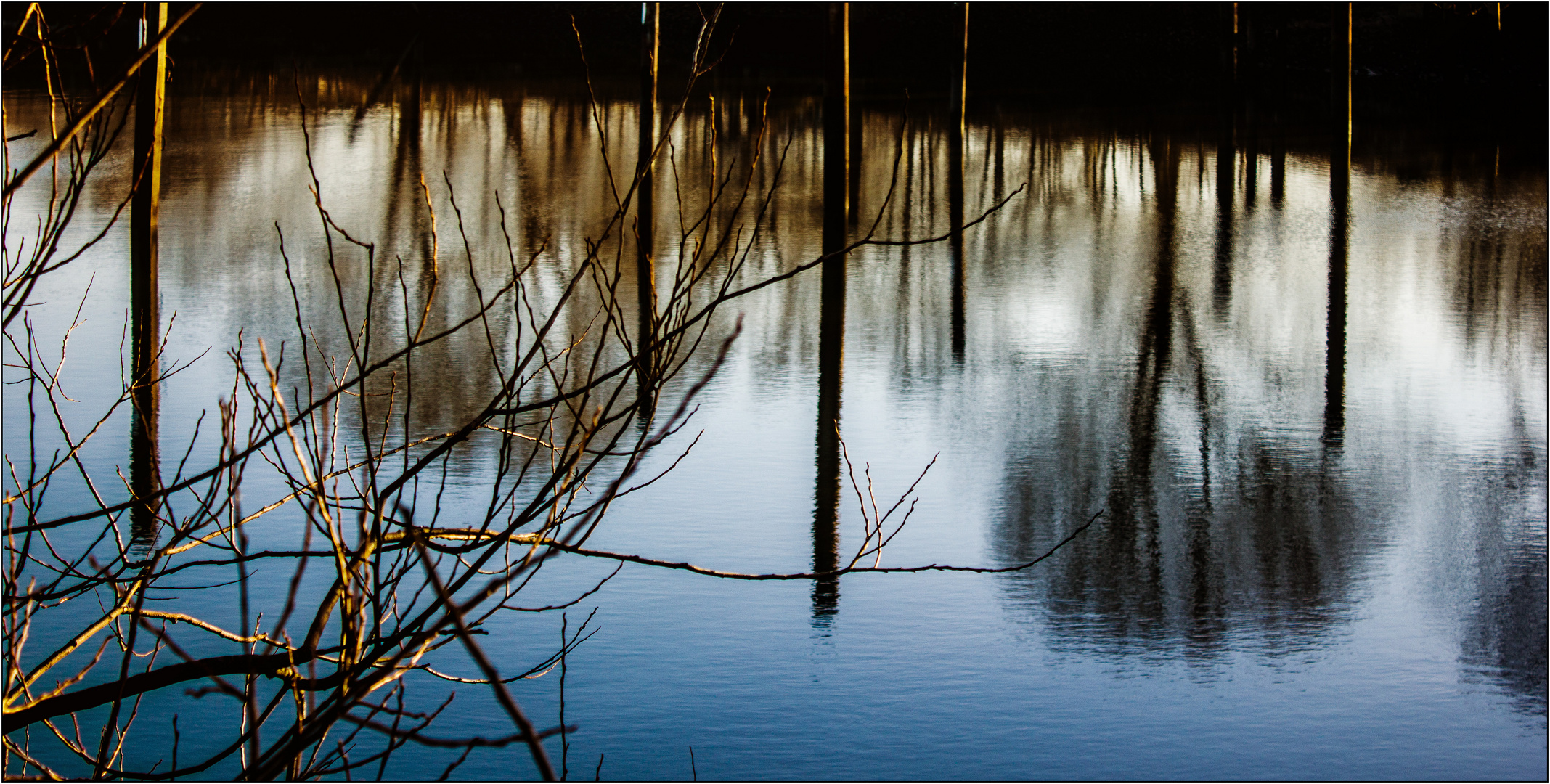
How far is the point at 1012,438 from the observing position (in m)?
5.73

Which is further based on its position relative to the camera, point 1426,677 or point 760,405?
point 760,405

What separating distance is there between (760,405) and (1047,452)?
1.42 meters

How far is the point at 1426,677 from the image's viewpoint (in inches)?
137

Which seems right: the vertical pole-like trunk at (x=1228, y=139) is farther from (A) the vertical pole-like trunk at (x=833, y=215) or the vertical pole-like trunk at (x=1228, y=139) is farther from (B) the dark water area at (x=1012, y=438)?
(A) the vertical pole-like trunk at (x=833, y=215)

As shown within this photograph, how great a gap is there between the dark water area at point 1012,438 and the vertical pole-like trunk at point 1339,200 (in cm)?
7

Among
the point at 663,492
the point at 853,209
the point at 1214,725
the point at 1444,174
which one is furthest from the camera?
the point at 1444,174

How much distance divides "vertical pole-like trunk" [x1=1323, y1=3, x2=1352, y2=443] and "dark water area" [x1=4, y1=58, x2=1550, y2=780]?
0.24 ft

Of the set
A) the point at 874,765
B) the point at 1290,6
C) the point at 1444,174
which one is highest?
the point at 1290,6

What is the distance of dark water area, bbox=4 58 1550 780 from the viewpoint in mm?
3193

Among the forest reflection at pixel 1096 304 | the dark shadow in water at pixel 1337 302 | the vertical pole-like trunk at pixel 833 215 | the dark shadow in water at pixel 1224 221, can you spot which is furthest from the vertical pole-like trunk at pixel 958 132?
the vertical pole-like trunk at pixel 833 215

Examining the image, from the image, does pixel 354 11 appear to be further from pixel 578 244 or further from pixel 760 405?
pixel 760 405

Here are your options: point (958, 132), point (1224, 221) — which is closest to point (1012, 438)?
point (1224, 221)

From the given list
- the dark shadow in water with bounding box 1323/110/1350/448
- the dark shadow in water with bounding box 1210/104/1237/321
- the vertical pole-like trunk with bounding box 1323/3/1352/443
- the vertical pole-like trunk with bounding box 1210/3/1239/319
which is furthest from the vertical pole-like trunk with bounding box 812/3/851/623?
the vertical pole-like trunk with bounding box 1210/3/1239/319

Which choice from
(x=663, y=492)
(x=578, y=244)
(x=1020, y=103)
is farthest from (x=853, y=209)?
(x=663, y=492)
